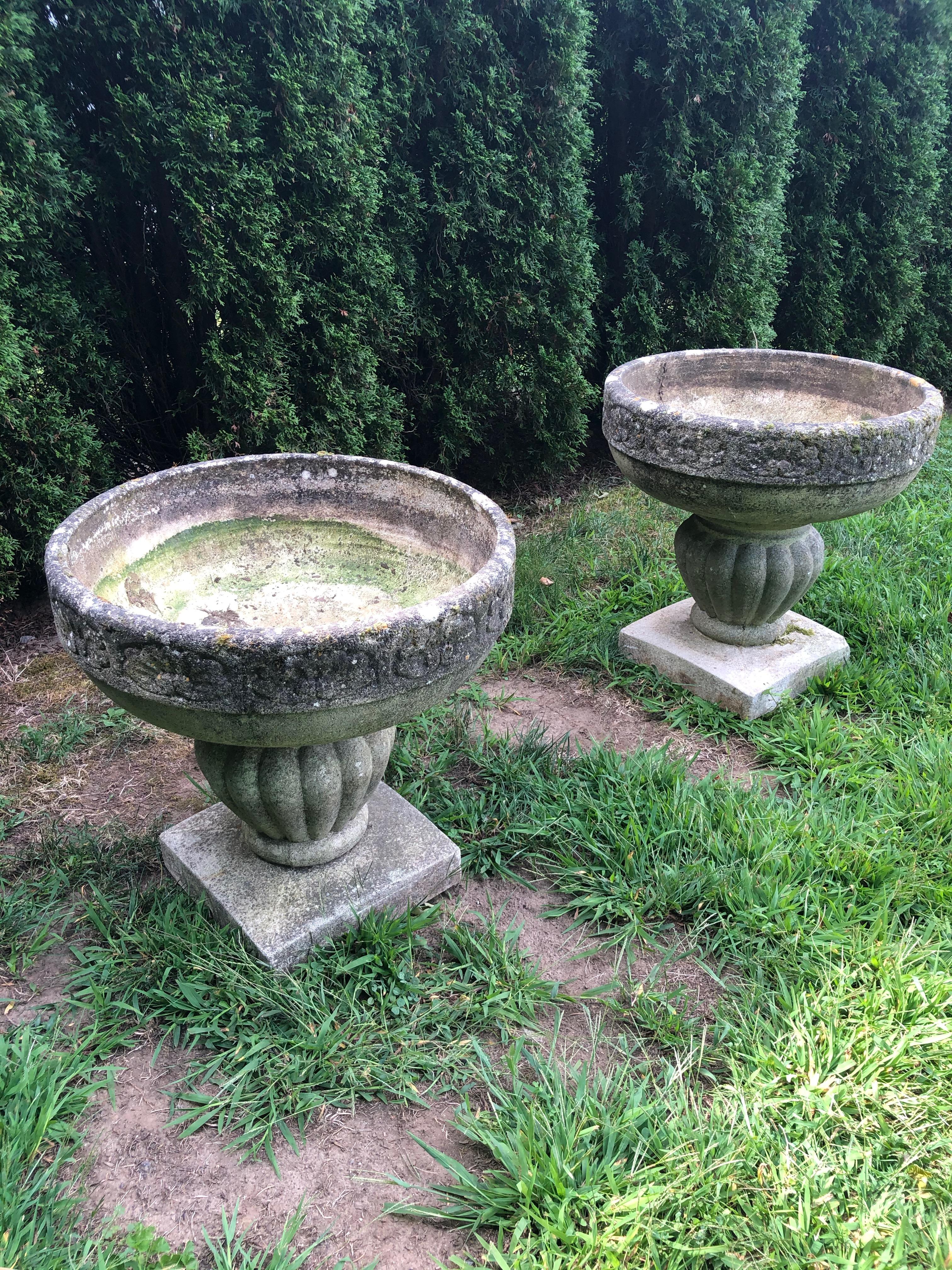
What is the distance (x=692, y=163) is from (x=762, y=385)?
205 centimetres

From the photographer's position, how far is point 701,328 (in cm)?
531

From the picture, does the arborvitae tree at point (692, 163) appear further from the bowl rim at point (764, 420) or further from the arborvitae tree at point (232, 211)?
the arborvitae tree at point (232, 211)

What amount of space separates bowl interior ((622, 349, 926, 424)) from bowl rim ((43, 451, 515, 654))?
174cm

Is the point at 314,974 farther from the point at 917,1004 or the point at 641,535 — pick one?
the point at 641,535

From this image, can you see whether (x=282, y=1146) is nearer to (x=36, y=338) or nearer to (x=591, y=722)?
(x=591, y=722)

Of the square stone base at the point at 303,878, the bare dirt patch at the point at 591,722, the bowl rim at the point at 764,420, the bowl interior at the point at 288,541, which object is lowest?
the bare dirt patch at the point at 591,722

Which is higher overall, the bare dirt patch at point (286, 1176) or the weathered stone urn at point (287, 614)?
the weathered stone urn at point (287, 614)

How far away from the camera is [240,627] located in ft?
6.26

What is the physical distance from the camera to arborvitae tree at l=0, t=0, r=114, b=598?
10.3 ft

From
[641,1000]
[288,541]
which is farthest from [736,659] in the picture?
[288,541]

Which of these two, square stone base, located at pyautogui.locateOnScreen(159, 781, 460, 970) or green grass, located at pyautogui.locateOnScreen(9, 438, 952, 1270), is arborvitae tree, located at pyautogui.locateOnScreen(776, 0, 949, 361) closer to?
green grass, located at pyautogui.locateOnScreen(9, 438, 952, 1270)

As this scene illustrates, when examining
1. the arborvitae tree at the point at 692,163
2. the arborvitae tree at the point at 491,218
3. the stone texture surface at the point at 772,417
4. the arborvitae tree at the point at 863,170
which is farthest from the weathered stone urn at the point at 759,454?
the arborvitae tree at the point at 863,170

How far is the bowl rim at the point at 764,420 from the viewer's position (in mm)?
2707

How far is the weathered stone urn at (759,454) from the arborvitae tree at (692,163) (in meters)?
1.66
